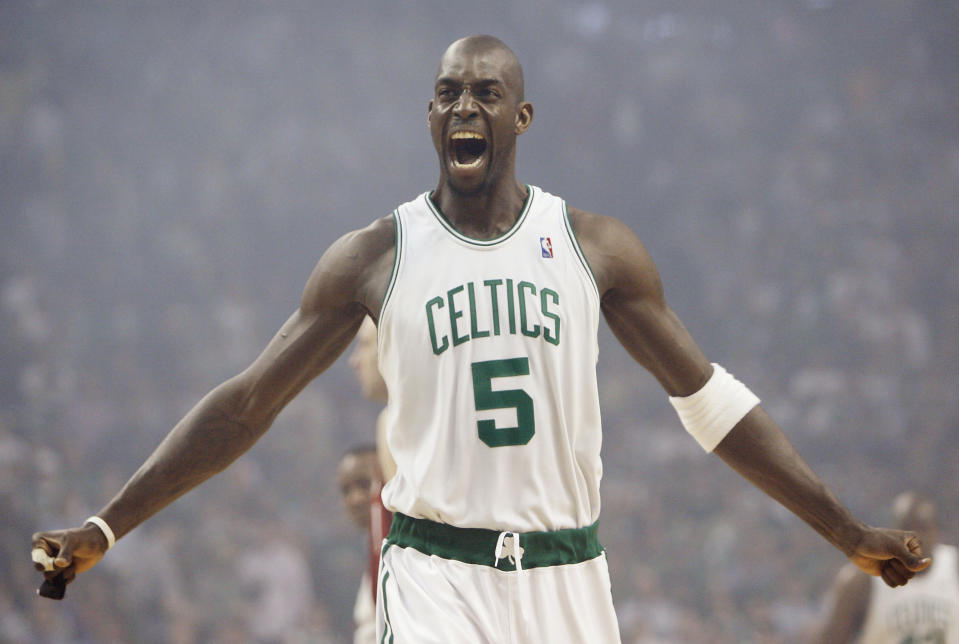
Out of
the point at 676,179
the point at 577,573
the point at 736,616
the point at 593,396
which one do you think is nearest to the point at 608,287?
the point at 593,396

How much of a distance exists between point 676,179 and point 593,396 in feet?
25.3

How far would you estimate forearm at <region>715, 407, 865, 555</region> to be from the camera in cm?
276

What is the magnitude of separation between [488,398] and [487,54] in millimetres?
887

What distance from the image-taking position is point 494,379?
8.30 ft

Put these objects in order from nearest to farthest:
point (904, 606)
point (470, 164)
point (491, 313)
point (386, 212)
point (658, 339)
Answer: point (491, 313) < point (470, 164) < point (658, 339) < point (904, 606) < point (386, 212)

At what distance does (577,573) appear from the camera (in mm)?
2557

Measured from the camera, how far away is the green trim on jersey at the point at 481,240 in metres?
2.67

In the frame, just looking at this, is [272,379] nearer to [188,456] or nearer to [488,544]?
[188,456]

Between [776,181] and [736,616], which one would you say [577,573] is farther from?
[776,181]

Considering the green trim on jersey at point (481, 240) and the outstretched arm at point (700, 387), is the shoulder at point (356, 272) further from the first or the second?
the outstretched arm at point (700, 387)

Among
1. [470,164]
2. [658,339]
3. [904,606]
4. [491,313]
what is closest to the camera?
[491,313]

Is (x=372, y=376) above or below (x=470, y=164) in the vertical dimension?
below

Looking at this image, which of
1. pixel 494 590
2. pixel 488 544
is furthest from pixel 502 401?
Answer: pixel 494 590

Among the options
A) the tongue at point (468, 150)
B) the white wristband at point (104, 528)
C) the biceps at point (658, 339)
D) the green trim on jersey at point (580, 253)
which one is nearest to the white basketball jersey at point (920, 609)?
the biceps at point (658, 339)
